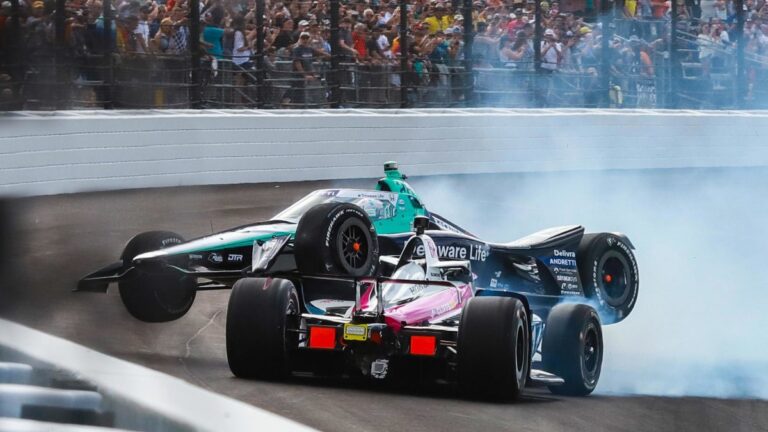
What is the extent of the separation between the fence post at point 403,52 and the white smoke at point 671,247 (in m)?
1.37

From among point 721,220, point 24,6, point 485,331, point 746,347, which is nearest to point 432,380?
point 485,331

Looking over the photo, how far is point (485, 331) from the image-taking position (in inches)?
274

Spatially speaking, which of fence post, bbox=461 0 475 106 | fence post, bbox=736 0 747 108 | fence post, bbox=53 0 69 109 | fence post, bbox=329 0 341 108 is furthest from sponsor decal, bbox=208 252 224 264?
fence post, bbox=736 0 747 108

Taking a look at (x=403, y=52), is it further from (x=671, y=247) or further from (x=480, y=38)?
(x=671, y=247)

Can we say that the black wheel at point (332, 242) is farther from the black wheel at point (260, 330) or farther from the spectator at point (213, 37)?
the spectator at point (213, 37)

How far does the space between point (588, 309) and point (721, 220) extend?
9.37 metres

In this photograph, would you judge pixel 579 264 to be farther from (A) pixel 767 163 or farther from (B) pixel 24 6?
(A) pixel 767 163

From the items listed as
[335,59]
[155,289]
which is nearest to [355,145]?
[335,59]

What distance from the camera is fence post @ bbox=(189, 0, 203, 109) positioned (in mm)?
11898

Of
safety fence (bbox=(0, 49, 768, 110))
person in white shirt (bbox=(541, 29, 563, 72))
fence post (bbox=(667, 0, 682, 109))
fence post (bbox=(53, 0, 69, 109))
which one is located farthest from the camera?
fence post (bbox=(667, 0, 682, 109))

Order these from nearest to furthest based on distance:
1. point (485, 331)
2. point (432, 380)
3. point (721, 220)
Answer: point (485, 331), point (432, 380), point (721, 220)

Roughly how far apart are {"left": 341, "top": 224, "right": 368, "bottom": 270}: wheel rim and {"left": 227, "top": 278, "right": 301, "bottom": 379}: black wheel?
0.57 m

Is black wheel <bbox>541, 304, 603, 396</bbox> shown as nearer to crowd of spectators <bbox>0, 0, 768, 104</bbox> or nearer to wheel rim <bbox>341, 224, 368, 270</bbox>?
wheel rim <bbox>341, 224, 368, 270</bbox>

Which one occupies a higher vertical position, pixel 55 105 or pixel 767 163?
pixel 55 105
